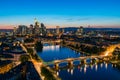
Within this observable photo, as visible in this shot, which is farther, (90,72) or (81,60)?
(81,60)

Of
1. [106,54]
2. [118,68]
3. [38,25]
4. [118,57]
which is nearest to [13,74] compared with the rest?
[118,68]

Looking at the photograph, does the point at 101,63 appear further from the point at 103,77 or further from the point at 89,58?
the point at 103,77

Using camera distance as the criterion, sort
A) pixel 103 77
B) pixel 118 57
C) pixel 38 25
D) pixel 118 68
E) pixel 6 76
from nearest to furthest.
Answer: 1. pixel 6 76
2. pixel 103 77
3. pixel 118 68
4. pixel 118 57
5. pixel 38 25

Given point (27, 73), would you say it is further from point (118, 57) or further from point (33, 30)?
point (33, 30)

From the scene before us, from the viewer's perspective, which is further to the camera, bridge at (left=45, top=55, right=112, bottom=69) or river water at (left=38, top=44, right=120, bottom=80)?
bridge at (left=45, top=55, right=112, bottom=69)

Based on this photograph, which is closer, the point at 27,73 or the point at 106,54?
the point at 27,73

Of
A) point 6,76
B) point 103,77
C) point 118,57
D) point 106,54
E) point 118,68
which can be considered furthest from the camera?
point 106,54

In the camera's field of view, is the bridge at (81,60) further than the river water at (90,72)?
Yes

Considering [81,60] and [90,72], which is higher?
[81,60]

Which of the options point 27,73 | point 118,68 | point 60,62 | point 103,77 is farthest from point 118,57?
point 27,73
